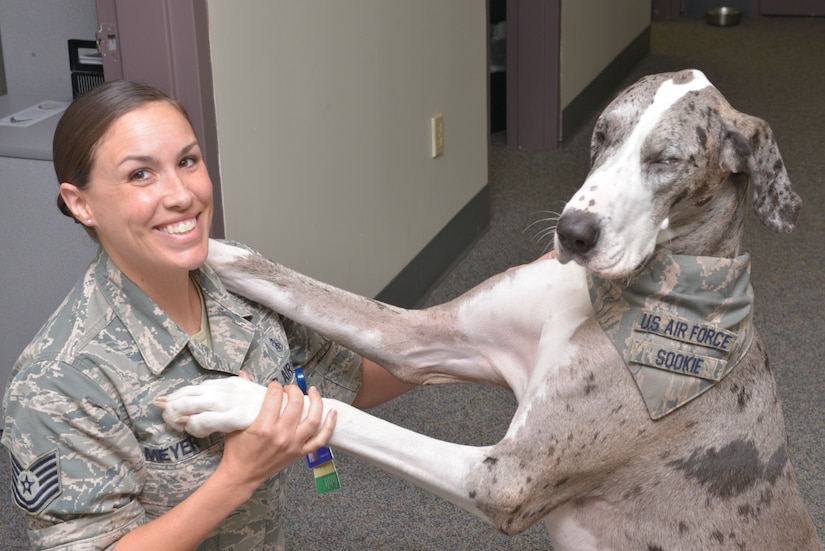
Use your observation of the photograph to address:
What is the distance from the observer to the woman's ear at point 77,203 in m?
1.63

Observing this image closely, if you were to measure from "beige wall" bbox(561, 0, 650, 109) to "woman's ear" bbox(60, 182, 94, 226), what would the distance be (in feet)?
14.6

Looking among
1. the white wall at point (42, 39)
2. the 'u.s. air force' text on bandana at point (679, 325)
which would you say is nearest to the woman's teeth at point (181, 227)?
the 'u.s. air force' text on bandana at point (679, 325)

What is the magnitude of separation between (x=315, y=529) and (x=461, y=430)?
640 mm

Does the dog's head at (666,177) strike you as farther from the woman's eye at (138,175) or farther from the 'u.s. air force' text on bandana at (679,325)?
the woman's eye at (138,175)

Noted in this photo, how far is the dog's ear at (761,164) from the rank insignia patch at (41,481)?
1.16 metres

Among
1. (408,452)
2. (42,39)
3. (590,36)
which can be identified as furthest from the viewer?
(590,36)

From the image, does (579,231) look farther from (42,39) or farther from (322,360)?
(42,39)

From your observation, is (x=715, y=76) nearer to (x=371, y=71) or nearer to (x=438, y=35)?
(x=438, y=35)

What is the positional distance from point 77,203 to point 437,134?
2520mm

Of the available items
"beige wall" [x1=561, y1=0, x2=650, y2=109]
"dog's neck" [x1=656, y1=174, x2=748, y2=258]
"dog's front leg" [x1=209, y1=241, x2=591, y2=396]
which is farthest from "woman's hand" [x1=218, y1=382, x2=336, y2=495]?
"beige wall" [x1=561, y1=0, x2=650, y2=109]

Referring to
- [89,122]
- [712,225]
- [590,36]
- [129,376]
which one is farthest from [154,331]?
[590,36]

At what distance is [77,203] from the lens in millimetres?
1645

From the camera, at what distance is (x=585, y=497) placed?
1879 millimetres

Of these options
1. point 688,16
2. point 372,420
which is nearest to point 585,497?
point 372,420
